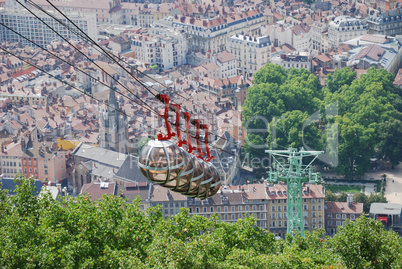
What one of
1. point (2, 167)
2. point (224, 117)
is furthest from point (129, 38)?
point (2, 167)

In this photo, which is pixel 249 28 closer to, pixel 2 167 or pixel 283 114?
pixel 283 114

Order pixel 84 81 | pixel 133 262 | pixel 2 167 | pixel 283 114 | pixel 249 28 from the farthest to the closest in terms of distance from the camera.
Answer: pixel 249 28 < pixel 84 81 < pixel 283 114 < pixel 2 167 < pixel 133 262

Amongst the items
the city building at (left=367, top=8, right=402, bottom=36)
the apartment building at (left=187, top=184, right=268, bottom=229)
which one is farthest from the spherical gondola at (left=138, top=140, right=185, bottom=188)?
the city building at (left=367, top=8, right=402, bottom=36)

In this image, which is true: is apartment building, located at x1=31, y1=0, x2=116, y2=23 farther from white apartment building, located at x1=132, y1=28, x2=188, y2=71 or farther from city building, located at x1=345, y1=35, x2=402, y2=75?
city building, located at x1=345, y1=35, x2=402, y2=75

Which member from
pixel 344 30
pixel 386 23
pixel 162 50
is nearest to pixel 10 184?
pixel 162 50

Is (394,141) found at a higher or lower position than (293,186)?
lower

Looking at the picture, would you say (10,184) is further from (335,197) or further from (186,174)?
(186,174)

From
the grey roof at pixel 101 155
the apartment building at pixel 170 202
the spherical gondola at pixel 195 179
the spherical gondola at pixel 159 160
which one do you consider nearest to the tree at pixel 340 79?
the grey roof at pixel 101 155
